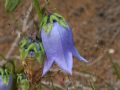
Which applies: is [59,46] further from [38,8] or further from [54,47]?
[38,8]

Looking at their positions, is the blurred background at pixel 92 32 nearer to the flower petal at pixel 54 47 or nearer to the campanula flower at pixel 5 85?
the campanula flower at pixel 5 85

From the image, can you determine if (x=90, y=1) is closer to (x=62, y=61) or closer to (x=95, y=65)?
(x=95, y=65)

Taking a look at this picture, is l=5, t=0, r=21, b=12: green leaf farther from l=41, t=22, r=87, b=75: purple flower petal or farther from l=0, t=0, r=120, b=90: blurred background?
l=0, t=0, r=120, b=90: blurred background

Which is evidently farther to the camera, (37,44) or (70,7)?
(70,7)

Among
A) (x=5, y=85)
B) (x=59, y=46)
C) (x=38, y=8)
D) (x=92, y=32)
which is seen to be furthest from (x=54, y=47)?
(x=92, y=32)

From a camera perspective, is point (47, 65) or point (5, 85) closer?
point (47, 65)

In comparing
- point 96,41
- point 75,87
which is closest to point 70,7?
point 96,41
